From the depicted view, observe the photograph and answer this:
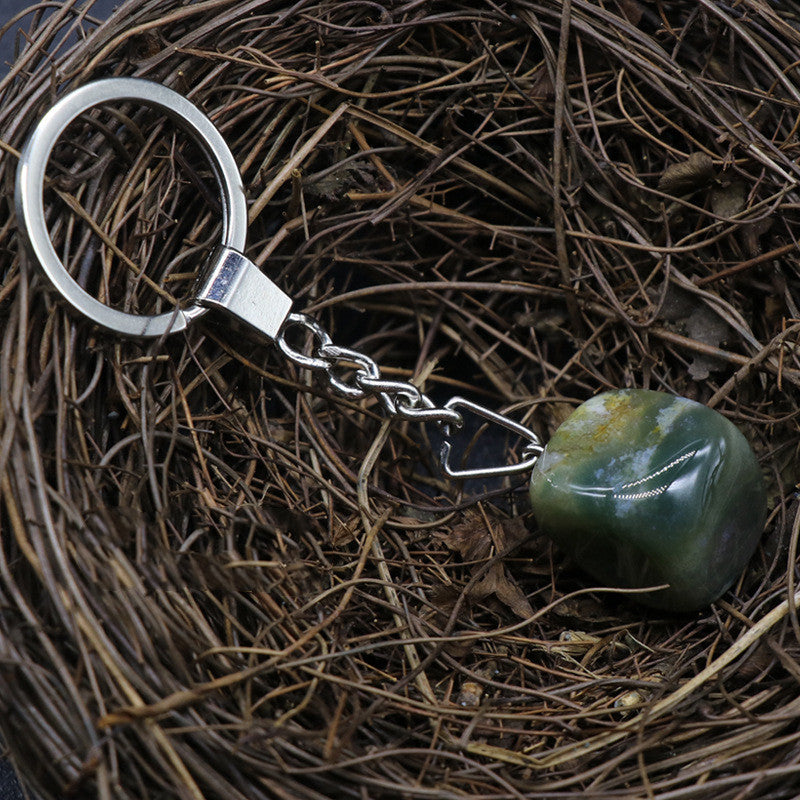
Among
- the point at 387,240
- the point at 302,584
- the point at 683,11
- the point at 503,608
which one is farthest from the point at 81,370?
the point at 683,11

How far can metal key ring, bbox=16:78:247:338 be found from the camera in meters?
0.78

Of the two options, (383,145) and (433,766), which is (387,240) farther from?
(433,766)

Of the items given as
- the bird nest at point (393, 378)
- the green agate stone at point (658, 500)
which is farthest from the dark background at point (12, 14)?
the green agate stone at point (658, 500)

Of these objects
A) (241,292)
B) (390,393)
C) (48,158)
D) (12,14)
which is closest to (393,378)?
(390,393)

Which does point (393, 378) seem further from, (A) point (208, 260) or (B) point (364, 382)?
(A) point (208, 260)

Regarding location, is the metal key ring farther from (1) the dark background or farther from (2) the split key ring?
(1) the dark background

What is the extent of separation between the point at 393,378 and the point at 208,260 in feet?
1.05

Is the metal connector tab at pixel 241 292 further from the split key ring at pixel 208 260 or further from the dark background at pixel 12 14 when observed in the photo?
the dark background at pixel 12 14

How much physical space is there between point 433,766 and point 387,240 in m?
0.63

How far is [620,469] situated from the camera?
0.91 metres

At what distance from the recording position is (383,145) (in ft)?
3.47

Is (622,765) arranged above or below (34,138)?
below

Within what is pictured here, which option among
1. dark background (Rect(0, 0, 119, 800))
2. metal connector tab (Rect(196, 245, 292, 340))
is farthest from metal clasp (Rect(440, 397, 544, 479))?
dark background (Rect(0, 0, 119, 800))

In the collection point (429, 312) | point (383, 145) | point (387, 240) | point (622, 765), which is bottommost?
point (622, 765)
